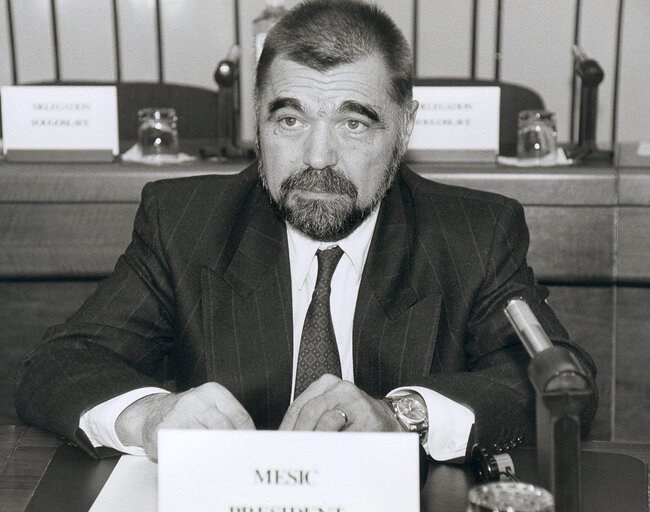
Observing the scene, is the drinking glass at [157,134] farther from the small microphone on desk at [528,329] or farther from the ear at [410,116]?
the small microphone on desk at [528,329]

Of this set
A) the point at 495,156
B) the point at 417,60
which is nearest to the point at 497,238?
the point at 495,156

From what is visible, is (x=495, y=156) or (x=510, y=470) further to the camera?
(x=495, y=156)

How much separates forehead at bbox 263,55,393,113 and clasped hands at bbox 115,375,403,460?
52 cm

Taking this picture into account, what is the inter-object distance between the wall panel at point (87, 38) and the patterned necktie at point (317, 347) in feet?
8.45

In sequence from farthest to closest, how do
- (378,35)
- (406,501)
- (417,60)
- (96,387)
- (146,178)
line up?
(417,60)
(146,178)
(378,35)
(96,387)
(406,501)

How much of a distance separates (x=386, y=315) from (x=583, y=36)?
264cm

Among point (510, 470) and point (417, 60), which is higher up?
point (417, 60)

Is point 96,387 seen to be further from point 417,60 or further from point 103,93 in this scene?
point 417,60

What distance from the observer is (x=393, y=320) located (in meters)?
1.72

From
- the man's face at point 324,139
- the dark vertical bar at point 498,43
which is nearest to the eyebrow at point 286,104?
the man's face at point 324,139

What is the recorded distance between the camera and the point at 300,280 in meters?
1.79

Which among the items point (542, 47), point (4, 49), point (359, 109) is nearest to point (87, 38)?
point (4, 49)

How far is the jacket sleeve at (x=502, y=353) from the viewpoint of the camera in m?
1.48

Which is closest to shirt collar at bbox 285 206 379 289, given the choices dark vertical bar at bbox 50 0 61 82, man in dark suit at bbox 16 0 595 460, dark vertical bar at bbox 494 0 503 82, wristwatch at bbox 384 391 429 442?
man in dark suit at bbox 16 0 595 460
